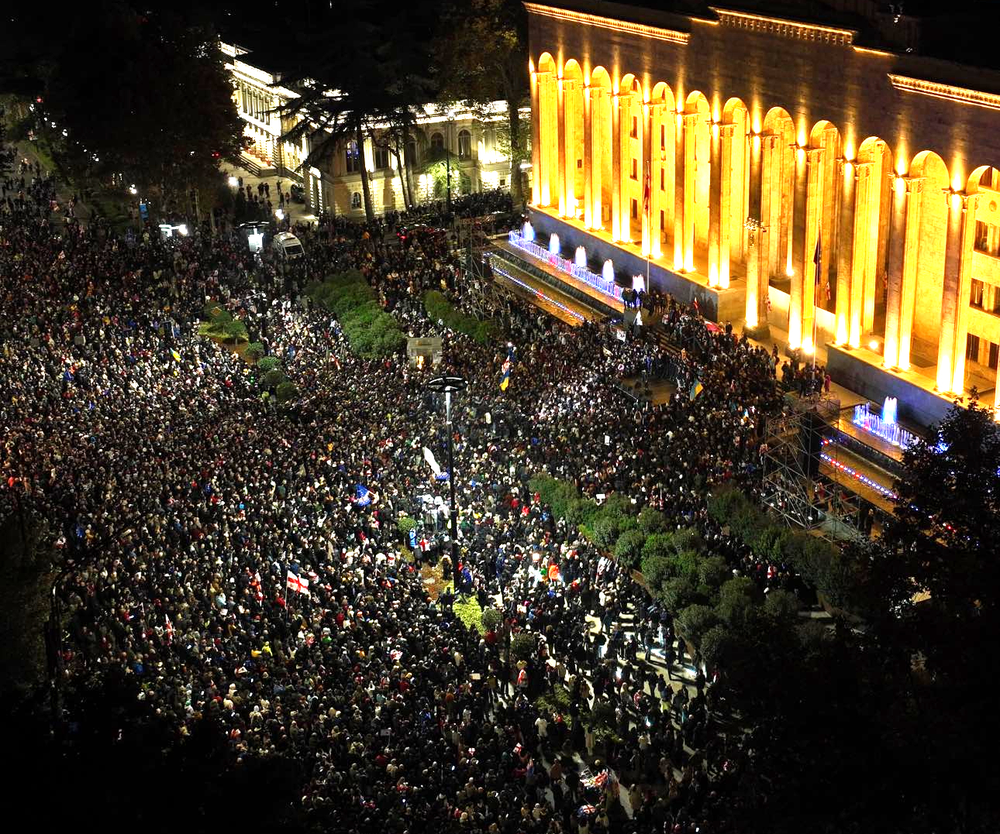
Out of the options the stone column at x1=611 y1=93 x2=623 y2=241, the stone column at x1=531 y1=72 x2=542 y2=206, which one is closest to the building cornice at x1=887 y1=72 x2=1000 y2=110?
the stone column at x1=611 y1=93 x2=623 y2=241

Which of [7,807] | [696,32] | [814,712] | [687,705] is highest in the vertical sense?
[696,32]

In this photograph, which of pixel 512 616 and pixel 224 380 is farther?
pixel 224 380

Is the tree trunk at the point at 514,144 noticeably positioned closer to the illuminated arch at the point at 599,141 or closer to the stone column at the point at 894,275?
the illuminated arch at the point at 599,141

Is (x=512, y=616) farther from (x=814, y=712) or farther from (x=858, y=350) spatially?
(x=858, y=350)

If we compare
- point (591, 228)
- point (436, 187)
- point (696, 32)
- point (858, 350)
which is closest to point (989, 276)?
point (858, 350)

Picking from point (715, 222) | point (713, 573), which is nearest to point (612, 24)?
point (715, 222)

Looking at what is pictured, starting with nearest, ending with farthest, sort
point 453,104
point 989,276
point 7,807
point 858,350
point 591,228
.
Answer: point 7,807, point 989,276, point 858,350, point 591,228, point 453,104

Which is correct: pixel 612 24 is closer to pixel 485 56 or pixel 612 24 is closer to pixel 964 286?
pixel 485 56

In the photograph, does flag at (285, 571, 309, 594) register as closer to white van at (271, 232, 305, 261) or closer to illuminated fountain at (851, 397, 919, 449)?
illuminated fountain at (851, 397, 919, 449)
